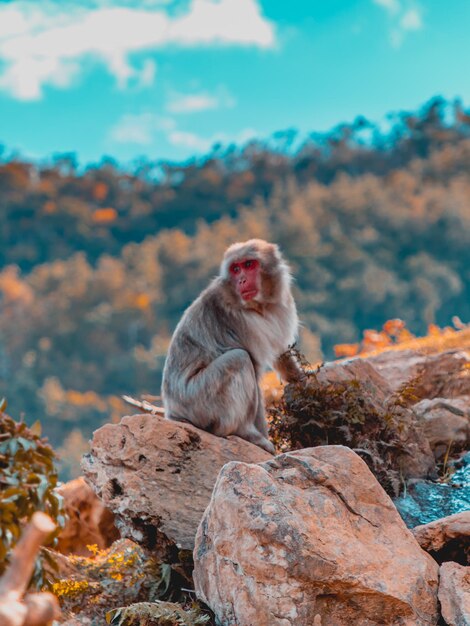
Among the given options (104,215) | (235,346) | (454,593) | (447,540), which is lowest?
(454,593)

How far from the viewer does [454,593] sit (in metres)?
4.20

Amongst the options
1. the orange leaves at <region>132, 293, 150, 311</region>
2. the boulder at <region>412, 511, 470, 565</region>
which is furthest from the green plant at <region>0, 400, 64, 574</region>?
the orange leaves at <region>132, 293, 150, 311</region>

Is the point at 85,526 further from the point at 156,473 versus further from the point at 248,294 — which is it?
the point at 248,294

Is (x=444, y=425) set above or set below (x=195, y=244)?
below

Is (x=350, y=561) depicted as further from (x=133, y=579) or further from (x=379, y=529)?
(x=133, y=579)

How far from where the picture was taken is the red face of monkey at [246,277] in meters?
6.12

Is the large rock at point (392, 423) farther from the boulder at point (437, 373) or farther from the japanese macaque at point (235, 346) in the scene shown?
the boulder at point (437, 373)

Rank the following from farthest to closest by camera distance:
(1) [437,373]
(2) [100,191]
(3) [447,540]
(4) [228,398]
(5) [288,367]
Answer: (2) [100,191] < (1) [437,373] < (5) [288,367] < (4) [228,398] < (3) [447,540]

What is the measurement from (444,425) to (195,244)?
2302 inches

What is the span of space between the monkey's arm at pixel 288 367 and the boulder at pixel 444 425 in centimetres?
97

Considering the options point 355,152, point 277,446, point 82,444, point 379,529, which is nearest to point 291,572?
point 379,529

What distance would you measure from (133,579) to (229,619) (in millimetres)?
1317

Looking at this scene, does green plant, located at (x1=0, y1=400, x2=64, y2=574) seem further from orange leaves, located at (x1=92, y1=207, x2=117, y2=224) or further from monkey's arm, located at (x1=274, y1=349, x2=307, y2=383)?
orange leaves, located at (x1=92, y1=207, x2=117, y2=224)

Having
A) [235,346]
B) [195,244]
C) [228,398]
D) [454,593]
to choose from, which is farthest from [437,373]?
[195,244]
